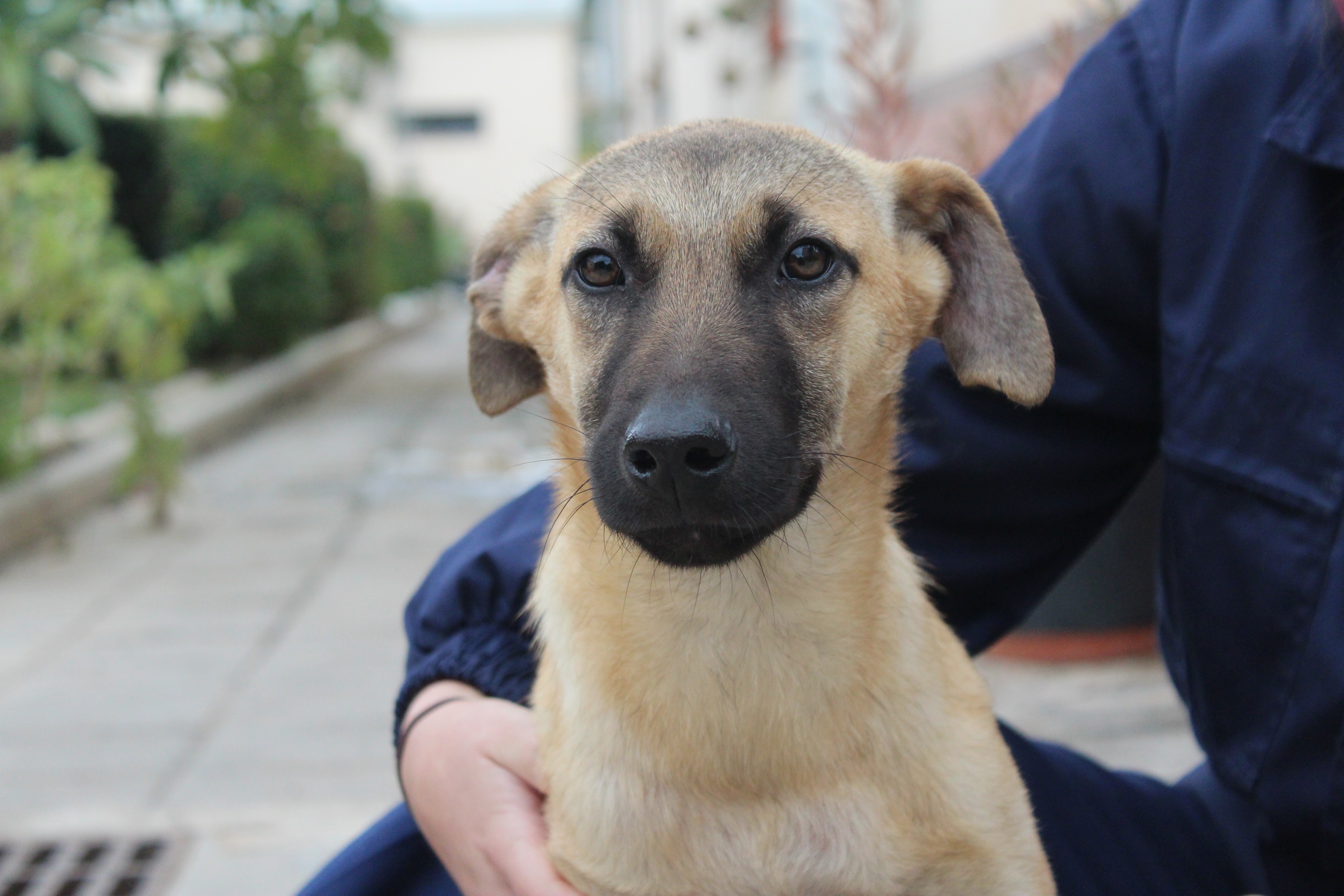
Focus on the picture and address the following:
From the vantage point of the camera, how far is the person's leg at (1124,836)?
175 cm

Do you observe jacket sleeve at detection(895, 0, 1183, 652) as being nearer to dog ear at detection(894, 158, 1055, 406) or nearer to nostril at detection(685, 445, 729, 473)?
dog ear at detection(894, 158, 1055, 406)

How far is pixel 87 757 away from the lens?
373 cm

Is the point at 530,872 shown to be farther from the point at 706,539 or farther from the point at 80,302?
the point at 80,302

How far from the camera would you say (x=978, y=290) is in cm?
176

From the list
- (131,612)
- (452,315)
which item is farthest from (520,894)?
(452,315)

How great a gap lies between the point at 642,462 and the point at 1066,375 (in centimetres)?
72

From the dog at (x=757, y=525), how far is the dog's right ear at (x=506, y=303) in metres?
0.01

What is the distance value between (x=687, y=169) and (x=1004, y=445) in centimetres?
62

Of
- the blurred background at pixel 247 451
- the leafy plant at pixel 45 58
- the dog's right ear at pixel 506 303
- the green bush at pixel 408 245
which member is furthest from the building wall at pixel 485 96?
the dog's right ear at pixel 506 303

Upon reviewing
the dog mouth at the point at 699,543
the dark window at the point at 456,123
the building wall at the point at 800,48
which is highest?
the dog mouth at the point at 699,543

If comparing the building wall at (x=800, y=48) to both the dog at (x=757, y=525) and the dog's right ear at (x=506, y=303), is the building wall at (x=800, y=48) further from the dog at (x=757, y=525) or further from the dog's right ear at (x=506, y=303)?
the dog at (x=757, y=525)

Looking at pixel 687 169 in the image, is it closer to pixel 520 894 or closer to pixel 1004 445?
pixel 1004 445

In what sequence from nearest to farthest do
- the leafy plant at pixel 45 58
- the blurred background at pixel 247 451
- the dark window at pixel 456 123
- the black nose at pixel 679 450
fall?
the black nose at pixel 679 450 → the blurred background at pixel 247 451 → the leafy plant at pixel 45 58 → the dark window at pixel 456 123

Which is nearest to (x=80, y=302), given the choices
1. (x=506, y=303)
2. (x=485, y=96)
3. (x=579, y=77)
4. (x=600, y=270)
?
(x=506, y=303)
